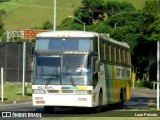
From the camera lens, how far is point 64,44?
26594mm

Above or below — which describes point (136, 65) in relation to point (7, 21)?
below

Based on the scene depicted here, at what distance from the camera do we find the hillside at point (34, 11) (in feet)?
499

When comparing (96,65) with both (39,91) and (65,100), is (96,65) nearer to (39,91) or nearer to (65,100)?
(65,100)

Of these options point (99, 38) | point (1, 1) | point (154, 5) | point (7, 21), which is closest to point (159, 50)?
point (99, 38)

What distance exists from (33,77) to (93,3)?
106m

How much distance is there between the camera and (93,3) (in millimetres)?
131375

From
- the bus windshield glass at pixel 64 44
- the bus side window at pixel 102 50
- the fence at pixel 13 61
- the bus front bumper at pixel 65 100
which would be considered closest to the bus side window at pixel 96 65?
the bus windshield glass at pixel 64 44

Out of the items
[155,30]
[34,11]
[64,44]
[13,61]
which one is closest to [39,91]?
[64,44]

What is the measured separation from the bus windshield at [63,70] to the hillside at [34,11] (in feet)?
405

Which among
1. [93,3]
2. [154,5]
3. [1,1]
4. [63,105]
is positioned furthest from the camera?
[1,1]

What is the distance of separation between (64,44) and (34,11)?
132 meters

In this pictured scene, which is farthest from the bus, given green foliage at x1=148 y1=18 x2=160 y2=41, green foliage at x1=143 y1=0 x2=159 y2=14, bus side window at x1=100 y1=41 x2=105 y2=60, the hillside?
the hillside

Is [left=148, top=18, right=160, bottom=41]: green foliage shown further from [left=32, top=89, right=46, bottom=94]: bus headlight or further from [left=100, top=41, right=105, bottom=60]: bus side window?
[left=32, top=89, right=46, bottom=94]: bus headlight

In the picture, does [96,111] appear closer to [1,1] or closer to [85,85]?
[85,85]
